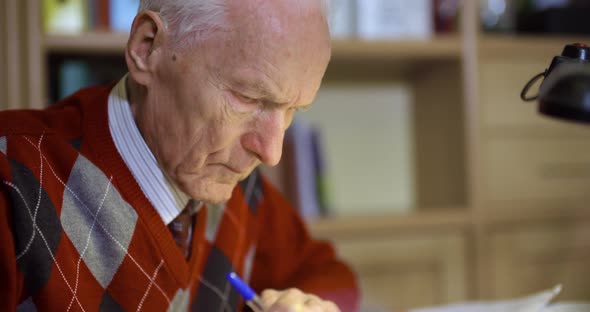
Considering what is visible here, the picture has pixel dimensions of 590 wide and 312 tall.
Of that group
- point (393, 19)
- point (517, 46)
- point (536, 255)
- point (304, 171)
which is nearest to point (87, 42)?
point (304, 171)

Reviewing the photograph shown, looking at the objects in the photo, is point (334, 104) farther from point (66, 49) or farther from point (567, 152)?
point (66, 49)

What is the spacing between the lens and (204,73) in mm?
750

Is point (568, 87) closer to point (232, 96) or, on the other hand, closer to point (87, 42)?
point (232, 96)

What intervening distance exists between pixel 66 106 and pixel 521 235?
1.45 metres

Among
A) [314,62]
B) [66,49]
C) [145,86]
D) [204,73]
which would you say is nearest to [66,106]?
[145,86]

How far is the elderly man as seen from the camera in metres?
0.73

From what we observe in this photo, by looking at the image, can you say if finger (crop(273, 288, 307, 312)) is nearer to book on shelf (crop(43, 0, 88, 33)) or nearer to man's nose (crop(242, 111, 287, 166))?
man's nose (crop(242, 111, 287, 166))

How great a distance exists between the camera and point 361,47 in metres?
1.80

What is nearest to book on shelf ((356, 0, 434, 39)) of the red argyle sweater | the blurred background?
the blurred background

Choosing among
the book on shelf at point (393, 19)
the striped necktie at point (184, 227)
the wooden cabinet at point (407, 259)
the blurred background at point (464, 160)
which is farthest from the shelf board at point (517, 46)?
the striped necktie at point (184, 227)

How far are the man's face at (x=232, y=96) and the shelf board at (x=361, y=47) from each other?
2.79 feet

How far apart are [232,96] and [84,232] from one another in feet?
0.83

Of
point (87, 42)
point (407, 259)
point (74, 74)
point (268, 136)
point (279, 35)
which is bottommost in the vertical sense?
point (407, 259)

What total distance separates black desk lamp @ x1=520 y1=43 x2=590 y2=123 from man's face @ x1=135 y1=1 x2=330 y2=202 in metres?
0.26
